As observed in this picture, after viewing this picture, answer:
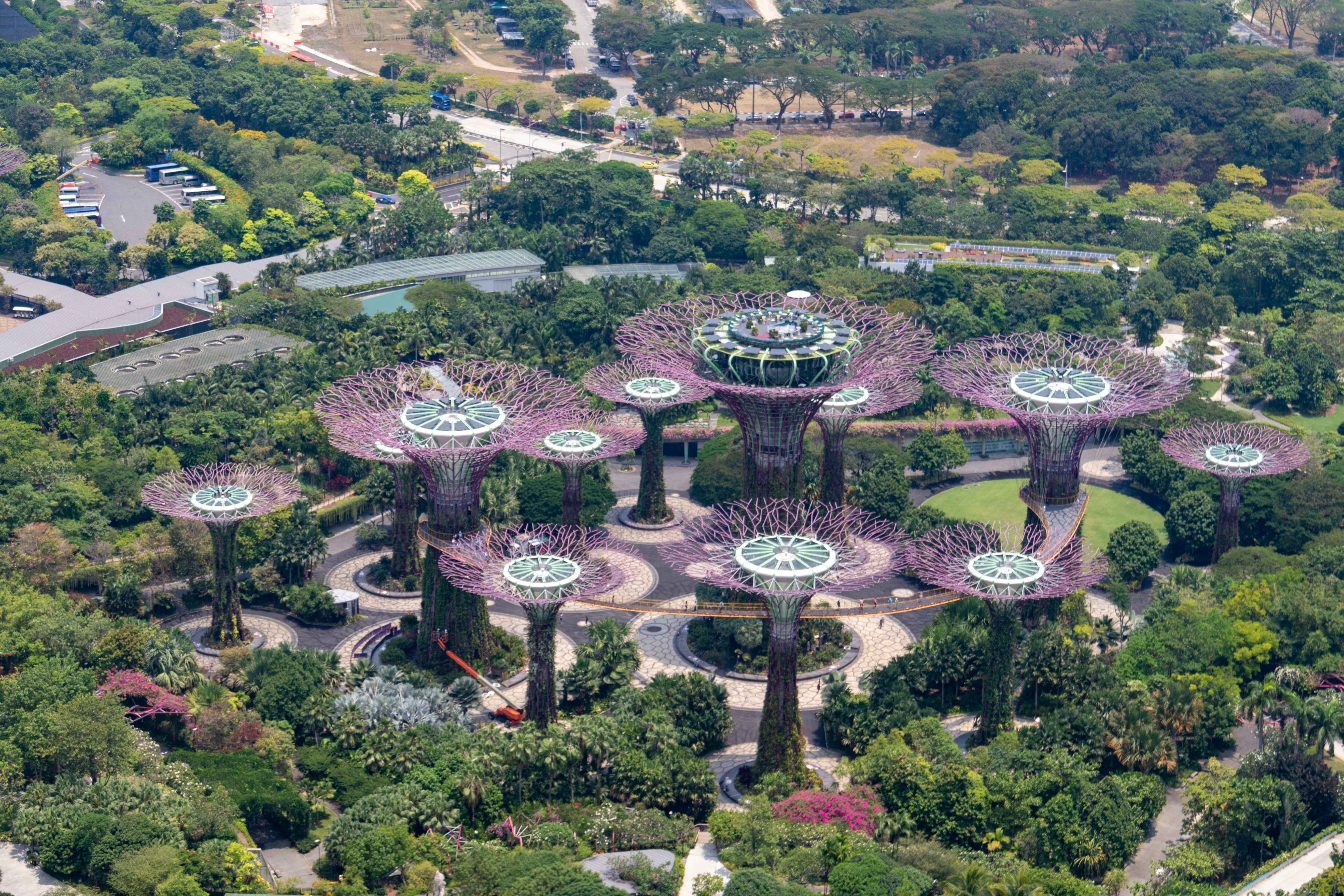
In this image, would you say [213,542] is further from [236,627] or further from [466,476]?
[466,476]

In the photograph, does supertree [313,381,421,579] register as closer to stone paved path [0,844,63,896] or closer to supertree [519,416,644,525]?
supertree [519,416,644,525]

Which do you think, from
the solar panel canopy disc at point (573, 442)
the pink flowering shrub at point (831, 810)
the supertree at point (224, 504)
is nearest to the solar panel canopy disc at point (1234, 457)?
the pink flowering shrub at point (831, 810)

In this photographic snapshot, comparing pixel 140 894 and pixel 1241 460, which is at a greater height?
pixel 1241 460

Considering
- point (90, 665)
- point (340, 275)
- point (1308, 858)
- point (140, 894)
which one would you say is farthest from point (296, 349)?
point (1308, 858)

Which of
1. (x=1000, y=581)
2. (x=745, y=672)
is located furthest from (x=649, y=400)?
(x=1000, y=581)

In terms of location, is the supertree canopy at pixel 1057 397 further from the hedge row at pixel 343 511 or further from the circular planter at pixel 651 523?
the hedge row at pixel 343 511

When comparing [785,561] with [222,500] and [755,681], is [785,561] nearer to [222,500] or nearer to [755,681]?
[755,681]
